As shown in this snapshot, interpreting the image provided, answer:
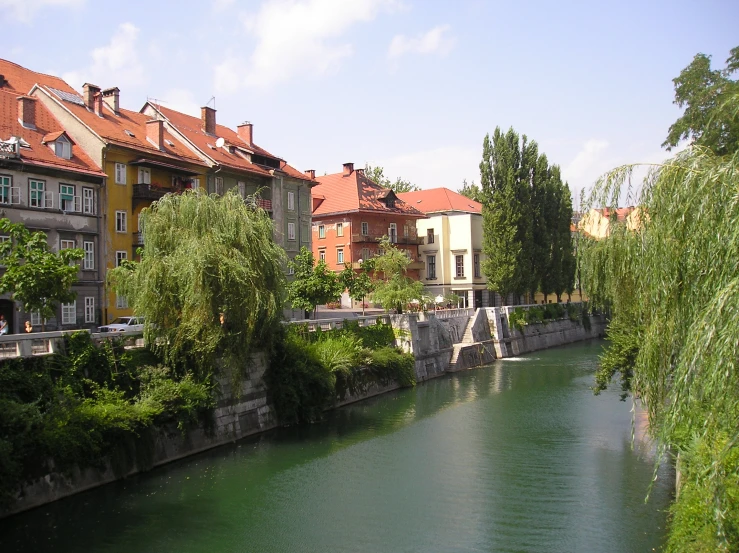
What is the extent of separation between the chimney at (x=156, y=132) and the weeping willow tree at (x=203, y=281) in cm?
1414

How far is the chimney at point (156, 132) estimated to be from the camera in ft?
118

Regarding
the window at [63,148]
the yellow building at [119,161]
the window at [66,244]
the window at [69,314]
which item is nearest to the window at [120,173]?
the yellow building at [119,161]

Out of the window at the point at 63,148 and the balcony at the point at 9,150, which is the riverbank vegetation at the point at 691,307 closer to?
the balcony at the point at 9,150

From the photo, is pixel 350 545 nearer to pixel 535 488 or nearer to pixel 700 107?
pixel 535 488

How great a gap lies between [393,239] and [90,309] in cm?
2819

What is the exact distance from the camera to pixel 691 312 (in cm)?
1121

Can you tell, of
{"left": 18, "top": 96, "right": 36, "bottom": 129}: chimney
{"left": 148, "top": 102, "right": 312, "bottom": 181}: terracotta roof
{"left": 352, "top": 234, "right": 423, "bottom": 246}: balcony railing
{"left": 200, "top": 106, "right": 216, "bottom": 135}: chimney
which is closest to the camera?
{"left": 18, "top": 96, "right": 36, "bottom": 129}: chimney

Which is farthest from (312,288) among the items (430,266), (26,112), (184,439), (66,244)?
(430,266)

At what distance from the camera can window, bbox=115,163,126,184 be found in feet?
109

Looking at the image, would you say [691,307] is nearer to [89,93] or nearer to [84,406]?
[84,406]

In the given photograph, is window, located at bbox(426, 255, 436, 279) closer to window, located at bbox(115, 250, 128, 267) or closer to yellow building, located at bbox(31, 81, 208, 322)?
yellow building, located at bbox(31, 81, 208, 322)

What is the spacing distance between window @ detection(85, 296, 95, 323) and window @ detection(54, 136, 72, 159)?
6.28 metres

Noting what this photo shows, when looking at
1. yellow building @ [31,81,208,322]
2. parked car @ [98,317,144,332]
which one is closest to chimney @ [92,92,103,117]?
yellow building @ [31,81,208,322]

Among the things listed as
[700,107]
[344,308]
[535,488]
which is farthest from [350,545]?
[344,308]
